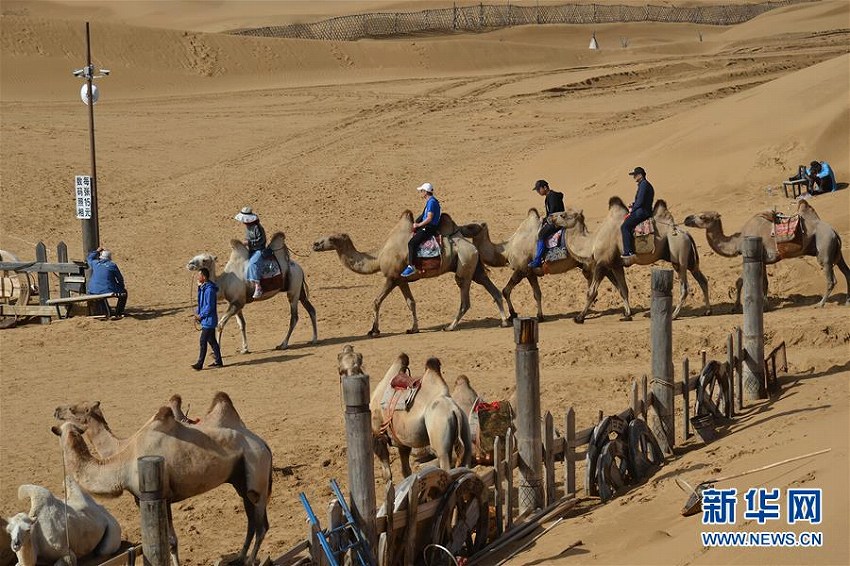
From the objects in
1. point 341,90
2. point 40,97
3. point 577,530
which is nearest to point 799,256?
point 577,530

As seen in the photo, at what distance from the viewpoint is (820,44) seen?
161 feet

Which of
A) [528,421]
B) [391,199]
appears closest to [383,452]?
[528,421]

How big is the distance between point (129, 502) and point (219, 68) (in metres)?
36.2

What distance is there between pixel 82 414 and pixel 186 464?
1.54 m

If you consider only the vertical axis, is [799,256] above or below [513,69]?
below

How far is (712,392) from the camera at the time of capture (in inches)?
563

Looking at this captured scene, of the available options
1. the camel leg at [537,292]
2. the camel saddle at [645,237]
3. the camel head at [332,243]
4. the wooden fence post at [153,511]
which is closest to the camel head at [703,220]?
the camel saddle at [645,237]

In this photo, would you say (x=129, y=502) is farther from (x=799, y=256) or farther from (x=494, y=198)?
(x=494, y=198)

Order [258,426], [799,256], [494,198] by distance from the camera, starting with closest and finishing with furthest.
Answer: [258,426] → [799,256] → [494,198]

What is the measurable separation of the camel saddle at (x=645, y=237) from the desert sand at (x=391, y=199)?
115cm

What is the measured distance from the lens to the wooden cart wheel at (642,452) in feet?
41.9

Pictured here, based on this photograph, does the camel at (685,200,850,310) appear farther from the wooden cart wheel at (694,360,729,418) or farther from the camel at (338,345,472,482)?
the camel at (338,345,472,482)

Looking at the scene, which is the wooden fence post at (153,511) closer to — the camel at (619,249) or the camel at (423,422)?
the camel at (423,422)

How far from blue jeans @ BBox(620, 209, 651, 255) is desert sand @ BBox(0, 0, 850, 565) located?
1.15 meters
